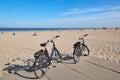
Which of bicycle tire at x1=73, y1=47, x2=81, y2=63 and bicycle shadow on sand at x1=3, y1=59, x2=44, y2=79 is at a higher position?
bicycle tire at x1=73, y1=47, x2=81, y2=63

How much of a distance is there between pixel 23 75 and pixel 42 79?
0.80 metres

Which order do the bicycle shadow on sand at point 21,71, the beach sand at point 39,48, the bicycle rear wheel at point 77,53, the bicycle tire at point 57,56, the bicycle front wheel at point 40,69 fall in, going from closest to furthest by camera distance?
the bicycle front wheel at point 40,69, the bicycle shadow on sand at point 21,71, the bicycle tire at point 57,56, the bicycle rear wheel at point 77,53, the beach sand at point 39,48

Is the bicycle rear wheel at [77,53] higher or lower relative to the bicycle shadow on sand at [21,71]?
higher

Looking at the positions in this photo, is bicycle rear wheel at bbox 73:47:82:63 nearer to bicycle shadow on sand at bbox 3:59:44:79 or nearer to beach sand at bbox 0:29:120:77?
beach sand at bbox 0:29:120:77

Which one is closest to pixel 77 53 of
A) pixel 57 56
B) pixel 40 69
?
pixel 57 56

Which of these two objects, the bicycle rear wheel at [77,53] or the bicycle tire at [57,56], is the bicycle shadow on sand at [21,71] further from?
the bicycle rear wheel at [77,53]

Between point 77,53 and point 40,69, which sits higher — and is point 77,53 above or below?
above

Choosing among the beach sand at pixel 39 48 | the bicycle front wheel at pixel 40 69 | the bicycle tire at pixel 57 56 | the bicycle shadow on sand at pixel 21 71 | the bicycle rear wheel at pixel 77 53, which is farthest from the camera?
the beach sand at pixel 39 48

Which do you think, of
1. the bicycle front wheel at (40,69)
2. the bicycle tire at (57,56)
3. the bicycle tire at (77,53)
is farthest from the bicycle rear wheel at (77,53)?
the bicycle front wheel at (40,69)

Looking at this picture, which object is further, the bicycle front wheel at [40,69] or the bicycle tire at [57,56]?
the bicycle tire at [57,56]

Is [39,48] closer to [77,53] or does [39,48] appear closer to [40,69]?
[77,53]

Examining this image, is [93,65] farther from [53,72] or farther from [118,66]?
[53,72]

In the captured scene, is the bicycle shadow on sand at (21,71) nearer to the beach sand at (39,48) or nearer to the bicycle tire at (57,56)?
the beach sand at (39,48)

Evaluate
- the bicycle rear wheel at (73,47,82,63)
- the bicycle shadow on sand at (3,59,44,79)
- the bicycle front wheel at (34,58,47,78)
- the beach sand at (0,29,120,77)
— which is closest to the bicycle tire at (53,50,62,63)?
the bicycle rear wheel at (73,47,82,63)
